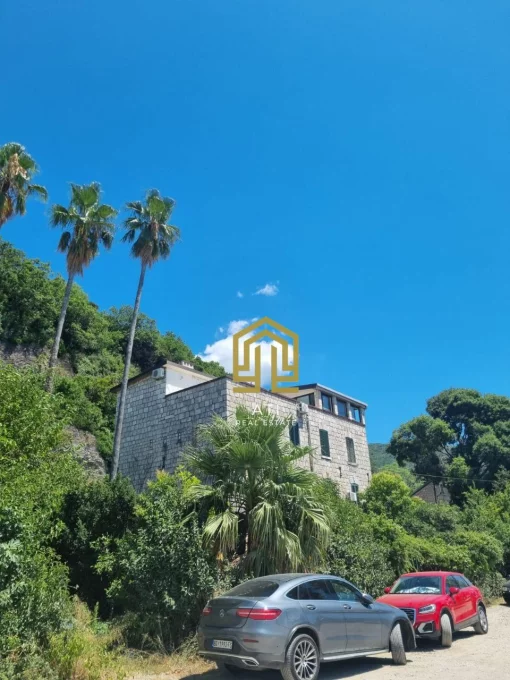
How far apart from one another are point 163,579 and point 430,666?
14.5ft

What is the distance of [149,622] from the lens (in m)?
8.52

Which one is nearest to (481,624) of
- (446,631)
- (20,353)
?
(446,631)

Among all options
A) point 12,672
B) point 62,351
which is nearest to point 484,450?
point 62,351

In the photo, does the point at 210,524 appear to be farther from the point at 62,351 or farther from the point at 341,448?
the point at 62,351

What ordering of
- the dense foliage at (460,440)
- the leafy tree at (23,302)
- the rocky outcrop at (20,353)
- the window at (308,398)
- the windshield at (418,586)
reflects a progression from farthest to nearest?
the dense foliage at (460,440) < the leafy tree at (23,302) < the rocky outcrop at (20,353) < the window at (308,398) < the windshield at (418,586)

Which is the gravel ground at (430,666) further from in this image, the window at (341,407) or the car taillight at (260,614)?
the window at (341,407)

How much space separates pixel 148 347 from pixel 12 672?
43249 millimetres

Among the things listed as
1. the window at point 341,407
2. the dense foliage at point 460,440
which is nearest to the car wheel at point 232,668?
the window at point 341,407

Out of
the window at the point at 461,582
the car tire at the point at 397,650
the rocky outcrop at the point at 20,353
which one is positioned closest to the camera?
the car tire at the point at 397,650

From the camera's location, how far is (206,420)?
22.9m

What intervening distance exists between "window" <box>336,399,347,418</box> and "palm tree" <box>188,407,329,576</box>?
20.5 meters

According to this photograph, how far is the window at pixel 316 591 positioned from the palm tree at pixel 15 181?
2078 cm

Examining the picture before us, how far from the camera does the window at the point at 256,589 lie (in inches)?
281

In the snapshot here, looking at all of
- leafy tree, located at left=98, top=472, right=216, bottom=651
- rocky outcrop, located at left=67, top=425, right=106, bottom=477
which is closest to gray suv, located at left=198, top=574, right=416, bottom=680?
leafy tree, located at left=98, top=472, right=216, bottom=651
